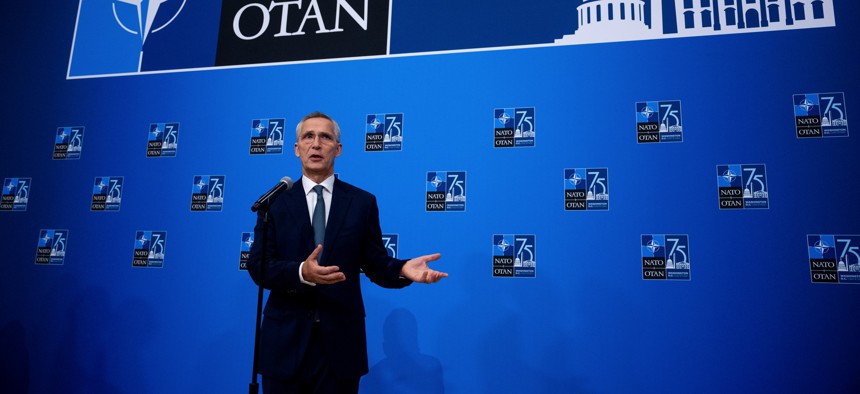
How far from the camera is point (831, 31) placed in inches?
121

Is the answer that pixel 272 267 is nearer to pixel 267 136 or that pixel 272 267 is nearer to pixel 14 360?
pixel 267 136

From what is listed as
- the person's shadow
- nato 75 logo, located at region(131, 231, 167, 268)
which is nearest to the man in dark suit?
the person's shadow

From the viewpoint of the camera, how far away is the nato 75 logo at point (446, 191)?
3.34 meters

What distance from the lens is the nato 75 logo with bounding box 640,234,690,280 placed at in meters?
3.00

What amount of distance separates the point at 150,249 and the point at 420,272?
103 inches

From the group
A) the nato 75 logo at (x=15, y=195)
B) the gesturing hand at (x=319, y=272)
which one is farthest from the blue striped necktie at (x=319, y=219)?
the nato 75 logo at (x=15, y=195)

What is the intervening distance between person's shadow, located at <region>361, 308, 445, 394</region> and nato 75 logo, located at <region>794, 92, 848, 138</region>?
8.20ft

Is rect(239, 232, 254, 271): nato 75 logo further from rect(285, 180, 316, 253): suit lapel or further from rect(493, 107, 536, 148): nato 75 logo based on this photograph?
rect(493, 107, 536, 148): nato 75 logo

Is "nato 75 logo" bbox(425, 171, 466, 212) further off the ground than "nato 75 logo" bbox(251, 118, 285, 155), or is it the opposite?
"nato 75 logo" bbox(251, 118, 285, 155)

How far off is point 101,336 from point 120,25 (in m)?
2.38

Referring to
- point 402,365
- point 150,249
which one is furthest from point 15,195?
point 402,365

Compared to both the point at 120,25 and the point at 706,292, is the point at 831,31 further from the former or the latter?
the point at 120,25

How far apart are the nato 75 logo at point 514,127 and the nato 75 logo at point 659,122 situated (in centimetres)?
64

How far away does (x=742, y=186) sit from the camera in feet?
9.87
